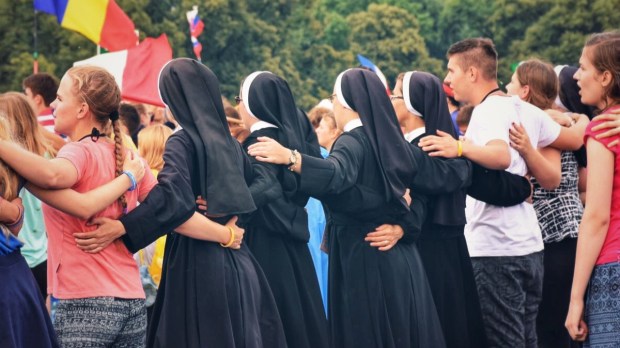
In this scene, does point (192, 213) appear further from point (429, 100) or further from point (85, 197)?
point (429, 100)

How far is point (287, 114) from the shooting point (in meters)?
6.62

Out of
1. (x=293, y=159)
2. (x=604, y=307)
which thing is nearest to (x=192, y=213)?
(x=293, y=159)

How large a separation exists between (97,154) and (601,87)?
8.17 feet

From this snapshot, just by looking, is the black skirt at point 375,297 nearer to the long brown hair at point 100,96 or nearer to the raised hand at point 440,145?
the raised hand at point 440,145

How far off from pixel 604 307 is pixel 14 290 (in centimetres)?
273

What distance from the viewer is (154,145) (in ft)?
25.7

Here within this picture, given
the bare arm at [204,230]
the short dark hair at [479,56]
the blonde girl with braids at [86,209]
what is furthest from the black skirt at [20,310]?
the short dark hair at [479,56]

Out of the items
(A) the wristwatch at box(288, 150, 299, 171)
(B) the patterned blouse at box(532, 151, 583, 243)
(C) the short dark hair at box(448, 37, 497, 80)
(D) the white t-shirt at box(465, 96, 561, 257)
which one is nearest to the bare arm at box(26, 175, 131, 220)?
(A) the wristwatch at box(288, 150, 299, 171)

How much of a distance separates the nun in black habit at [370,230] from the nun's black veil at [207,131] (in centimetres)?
80

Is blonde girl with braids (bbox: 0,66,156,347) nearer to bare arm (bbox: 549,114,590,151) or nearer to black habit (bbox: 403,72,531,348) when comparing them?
black habit (bbox: 403,72,531,348)

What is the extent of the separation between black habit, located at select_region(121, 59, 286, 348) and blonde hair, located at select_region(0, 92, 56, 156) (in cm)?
74

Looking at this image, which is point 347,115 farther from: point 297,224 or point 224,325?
point 224,325

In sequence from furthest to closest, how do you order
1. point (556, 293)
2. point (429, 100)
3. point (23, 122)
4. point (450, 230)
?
point (556, 293)
point (450, 230)
point (429, 100)
point (23, 122)

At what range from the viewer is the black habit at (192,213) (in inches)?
209
